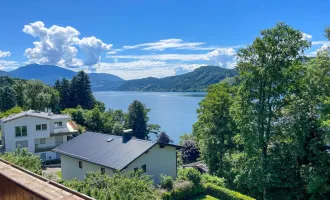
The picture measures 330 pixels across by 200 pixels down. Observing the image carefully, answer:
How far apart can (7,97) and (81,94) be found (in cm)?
1469

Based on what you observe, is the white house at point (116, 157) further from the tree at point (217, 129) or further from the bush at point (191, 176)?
the tree at point (217, 129)

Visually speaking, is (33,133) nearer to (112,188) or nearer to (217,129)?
(217,129)

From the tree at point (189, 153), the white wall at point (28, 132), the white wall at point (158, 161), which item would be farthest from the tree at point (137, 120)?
the white wall at point (158, 161)

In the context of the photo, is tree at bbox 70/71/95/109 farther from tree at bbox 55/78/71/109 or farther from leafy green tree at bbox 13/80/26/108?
leafy green tree at bbox 13/80/26/108

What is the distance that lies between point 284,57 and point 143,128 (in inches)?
1456

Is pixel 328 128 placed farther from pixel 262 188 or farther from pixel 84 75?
pixel 84 75

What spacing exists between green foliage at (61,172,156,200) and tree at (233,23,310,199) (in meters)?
8.62

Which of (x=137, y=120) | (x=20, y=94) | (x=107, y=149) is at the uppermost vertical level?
(x=20, y=94)

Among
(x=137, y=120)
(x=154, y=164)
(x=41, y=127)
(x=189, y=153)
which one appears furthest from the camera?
(x=137, y=120)

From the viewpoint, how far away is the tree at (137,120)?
51750 mm

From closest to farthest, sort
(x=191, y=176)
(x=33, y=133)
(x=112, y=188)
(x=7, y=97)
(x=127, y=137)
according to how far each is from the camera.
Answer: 1. (x=112, y=188)
2. (x=191, y=176)
3. (x=127, y=137)
4. (x=33, y=133)
5. (x=7, y=97)

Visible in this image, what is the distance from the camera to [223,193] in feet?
61.0

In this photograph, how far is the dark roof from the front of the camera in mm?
18208

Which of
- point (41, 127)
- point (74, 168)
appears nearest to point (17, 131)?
point (41, 127)
